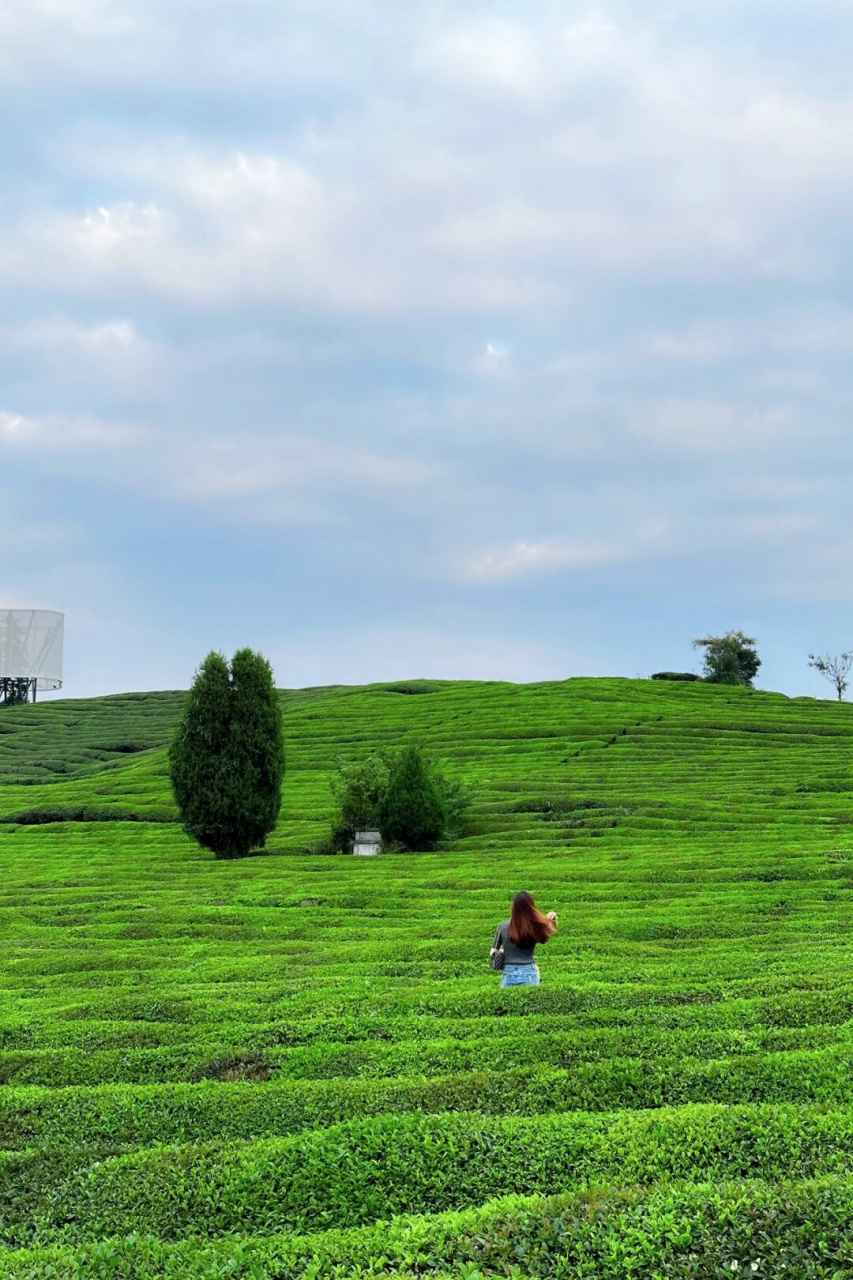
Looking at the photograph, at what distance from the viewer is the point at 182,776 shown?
4697 centimetres

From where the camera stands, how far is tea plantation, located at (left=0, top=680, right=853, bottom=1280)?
796 centimetres

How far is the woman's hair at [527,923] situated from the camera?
1518 centimetres

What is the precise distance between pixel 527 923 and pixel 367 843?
30.2m

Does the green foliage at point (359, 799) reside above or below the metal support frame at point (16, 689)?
below

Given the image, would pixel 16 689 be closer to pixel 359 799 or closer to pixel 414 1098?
pixel 359 799

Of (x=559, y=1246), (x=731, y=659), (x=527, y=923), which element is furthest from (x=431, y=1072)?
(x=731, y=659)

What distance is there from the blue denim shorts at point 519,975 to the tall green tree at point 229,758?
31.0 metres

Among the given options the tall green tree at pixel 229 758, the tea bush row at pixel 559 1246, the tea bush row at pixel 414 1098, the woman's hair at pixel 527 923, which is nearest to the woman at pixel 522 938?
the woman's hair at pixel 527 923

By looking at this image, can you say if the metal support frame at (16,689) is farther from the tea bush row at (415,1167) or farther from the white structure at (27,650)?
the tea bush row at (415,1167)

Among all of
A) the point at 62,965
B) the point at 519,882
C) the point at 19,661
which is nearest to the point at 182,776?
the point at 519,882

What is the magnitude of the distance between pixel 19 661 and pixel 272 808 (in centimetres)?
10887

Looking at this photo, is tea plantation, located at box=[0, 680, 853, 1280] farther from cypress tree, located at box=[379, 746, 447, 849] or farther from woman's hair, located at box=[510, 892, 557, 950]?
cypress tree, located at box=[379, 746, 447, 849]

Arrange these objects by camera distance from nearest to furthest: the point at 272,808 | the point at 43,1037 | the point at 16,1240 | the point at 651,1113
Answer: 1. the point at 16,1240
2. the point at 651,1113
3. the point at 43,1037
4. the point at 272,808

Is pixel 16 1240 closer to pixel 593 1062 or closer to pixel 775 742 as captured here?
pixel 593 1062
